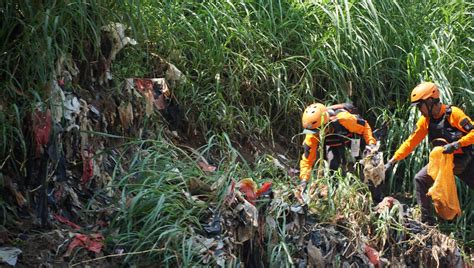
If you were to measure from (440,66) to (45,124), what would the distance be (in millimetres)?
4437

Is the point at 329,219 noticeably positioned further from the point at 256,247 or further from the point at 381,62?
the point at 381,62

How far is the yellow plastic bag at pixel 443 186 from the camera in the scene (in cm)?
712

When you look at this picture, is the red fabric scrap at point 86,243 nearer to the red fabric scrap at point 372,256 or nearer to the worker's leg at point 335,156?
the red fabric scrap at point 372,256

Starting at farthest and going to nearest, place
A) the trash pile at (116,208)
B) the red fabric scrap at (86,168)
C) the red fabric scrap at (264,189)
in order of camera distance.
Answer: the red fabric scrap at (264,189) < the red fabric scrap at (86,168) < the trash pile at (116,208)

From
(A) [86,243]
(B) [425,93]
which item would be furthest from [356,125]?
(A) [86,243]

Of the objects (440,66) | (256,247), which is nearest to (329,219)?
(256,247)

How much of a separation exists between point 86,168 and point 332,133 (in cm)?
268

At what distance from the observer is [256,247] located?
5.47m

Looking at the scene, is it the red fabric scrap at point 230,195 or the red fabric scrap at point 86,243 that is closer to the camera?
the red fabric scrap at point 86,243

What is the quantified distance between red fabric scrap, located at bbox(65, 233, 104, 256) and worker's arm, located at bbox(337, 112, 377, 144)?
3008mm

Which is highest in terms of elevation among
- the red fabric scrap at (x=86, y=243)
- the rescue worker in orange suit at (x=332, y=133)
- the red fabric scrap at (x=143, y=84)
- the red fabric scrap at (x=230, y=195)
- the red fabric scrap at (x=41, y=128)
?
the red fabric scrap at (x=41, y=128)

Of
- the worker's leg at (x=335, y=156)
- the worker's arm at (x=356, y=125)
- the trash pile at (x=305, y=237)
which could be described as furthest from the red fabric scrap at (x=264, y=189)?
the worker's leg at (x=335, y=156)

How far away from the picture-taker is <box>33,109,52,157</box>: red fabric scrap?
4906 millimetres

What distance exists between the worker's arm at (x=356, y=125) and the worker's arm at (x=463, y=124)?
2.29 feet
